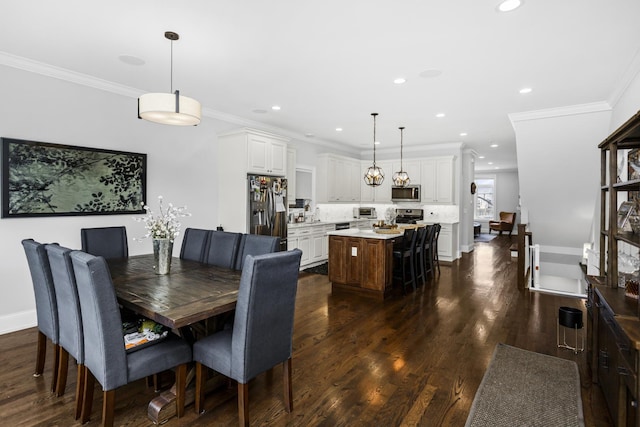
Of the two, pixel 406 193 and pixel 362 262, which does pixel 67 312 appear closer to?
pixel 362 262

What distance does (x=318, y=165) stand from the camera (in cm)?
754

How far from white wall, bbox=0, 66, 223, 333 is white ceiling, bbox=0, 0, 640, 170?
0.33 metres

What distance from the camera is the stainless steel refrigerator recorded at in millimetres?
5219

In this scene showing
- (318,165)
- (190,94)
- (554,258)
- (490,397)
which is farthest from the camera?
(318,165)

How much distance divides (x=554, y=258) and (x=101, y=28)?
8389mm

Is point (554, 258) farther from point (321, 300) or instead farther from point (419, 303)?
point (321, 300)

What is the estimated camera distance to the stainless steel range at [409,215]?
27.0 ft

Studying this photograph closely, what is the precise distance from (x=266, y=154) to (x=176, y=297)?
3699mm

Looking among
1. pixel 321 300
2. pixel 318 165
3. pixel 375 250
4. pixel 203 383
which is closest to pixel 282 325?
pixel 203 383

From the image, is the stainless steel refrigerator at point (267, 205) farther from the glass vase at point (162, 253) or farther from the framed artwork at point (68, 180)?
the glass vase at point (162, 253)

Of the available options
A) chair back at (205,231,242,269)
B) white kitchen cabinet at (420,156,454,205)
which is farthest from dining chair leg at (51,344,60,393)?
white kitchen cabinet at (420,156,454,205)

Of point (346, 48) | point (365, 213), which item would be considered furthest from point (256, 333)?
point (365, 213)

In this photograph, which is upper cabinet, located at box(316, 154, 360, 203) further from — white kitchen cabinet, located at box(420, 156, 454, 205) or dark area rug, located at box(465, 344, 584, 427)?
dark area rug, located at box(465, 344, 584, 427)

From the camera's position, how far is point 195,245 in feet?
11.8
